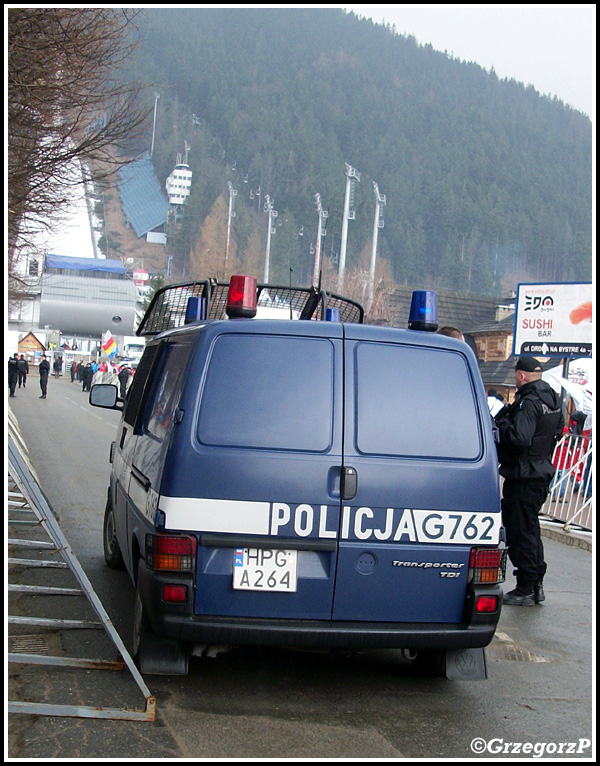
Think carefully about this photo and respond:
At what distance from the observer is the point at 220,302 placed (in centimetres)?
893

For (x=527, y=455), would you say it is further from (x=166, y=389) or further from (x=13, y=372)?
(x=13, y=372)

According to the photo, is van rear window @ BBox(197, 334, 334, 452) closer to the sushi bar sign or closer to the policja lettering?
the policja lettering

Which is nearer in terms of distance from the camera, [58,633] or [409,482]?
[409,482]

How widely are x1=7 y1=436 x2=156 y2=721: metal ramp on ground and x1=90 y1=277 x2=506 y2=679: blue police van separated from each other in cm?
30

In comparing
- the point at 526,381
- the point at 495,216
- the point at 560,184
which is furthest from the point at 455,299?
the point at 560,184

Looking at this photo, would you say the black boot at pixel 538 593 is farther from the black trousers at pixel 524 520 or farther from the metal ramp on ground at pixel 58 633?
the metal ramp on ground at pixel 58 633

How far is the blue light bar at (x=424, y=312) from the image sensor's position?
5.20m

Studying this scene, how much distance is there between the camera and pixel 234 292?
16.7 feet

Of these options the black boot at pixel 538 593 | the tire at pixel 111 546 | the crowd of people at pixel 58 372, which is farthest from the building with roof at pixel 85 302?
the black boot at pixel 538 593

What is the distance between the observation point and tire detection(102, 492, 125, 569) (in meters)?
7.46

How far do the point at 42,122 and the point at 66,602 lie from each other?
7144 millimetres

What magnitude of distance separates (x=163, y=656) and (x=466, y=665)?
5.48 feet

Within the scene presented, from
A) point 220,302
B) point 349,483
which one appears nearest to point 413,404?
point 349,483

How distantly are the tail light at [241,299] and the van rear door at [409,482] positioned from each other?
0.61 m
